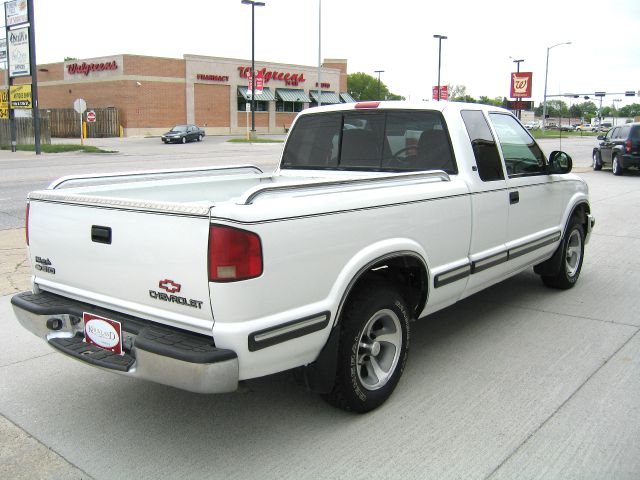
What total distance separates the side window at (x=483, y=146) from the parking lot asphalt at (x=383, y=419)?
1.36 m

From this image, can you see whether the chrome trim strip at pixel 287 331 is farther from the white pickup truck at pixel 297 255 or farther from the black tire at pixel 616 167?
the black tire at pixel 616 167

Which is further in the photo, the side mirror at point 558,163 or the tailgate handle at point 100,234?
the side mirror at point 558,163

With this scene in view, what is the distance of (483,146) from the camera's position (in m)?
4.92

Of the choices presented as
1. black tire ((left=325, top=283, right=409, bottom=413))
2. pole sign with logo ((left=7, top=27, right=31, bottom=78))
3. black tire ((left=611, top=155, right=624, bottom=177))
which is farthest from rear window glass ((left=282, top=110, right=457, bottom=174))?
pole sign with logo ((left=7, top=27, right=31, bottom=78))

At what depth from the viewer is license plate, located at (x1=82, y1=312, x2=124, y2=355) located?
3332 mm

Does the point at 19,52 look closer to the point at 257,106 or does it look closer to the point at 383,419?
the point at 383,419

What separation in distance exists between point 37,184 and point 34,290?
13.6 m

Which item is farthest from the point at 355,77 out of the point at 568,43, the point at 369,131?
the point at 369,131

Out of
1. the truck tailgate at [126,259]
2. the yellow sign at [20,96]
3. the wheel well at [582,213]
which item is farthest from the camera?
the yellow sign at [20,96]

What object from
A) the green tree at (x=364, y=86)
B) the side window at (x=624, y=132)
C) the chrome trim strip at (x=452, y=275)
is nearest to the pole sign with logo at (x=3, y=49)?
the side window at (x=624, y=132)

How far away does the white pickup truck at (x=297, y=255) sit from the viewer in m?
2.97

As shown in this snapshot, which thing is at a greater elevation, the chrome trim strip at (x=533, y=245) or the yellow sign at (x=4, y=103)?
the yellow sign at (x=4, y=103)

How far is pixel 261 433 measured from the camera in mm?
3586

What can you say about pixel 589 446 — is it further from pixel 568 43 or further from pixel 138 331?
pixel 568 43
